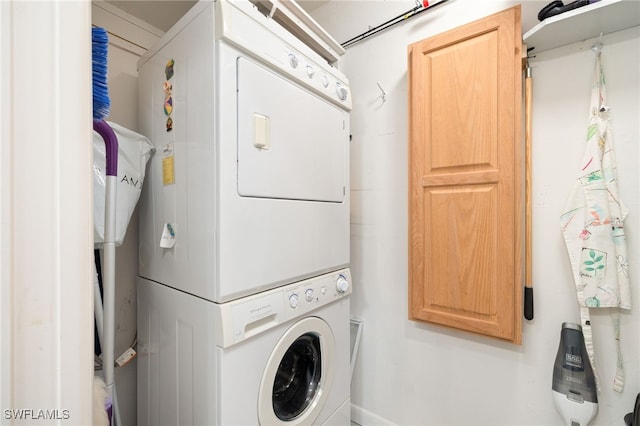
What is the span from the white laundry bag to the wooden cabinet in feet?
4.22

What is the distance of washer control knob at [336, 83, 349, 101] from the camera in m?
1.37

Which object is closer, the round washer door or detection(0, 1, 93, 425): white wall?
detection(0, 1, 93, 425): white wall

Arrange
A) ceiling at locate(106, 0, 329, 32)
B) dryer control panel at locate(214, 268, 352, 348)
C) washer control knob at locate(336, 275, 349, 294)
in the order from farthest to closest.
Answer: ceiling at locate(106, 0, 329, 32), washer control knob at locate(336, 275, 349, 294), dryer control panel at locate(214, 268, 352, 348)

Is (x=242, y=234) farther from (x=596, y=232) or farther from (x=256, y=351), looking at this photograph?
(x=596, y=232)

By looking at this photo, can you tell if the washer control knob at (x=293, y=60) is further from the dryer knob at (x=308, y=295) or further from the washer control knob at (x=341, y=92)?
the dryer knob at (x=308, y=295)

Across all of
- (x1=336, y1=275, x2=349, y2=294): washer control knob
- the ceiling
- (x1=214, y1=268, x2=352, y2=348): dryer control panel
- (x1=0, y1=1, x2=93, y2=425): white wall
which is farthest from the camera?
the ceiling

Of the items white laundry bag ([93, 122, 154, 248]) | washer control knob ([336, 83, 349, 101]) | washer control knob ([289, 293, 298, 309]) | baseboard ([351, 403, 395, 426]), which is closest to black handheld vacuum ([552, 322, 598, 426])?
baseboard ([351, 403, 395, 426])

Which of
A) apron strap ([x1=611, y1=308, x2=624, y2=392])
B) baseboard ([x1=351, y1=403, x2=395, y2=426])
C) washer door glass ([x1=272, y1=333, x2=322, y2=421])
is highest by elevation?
apron strap ([x1=611, y1=308, x2=624, y2=392])

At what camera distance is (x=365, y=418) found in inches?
65.8

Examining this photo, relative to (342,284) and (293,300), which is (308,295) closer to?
(293,300)

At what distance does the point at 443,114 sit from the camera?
1.32 metres

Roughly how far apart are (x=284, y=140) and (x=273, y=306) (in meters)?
0.65

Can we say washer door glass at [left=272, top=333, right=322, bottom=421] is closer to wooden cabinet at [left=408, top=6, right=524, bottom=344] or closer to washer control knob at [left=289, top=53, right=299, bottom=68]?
wooden cabinet at [left=408, top=6, right=524, bottom=344]

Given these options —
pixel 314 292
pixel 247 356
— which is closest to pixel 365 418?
pixel 314 292
